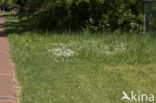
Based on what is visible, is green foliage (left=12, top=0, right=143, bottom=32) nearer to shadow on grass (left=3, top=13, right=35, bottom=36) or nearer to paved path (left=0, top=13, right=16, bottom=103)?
shadow on grass (left=3, top=13, right=35, bottom=36)

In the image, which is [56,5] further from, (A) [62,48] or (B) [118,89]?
(B) [118,89]

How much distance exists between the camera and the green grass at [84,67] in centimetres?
757

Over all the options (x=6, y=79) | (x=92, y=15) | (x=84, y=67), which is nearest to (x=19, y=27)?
(x=92, y=15)

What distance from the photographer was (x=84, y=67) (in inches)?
410

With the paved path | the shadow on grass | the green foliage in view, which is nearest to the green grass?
the paved path

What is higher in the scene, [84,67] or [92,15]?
[92,15]

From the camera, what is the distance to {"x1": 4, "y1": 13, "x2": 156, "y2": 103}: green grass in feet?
24.8

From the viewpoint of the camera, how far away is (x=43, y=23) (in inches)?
828

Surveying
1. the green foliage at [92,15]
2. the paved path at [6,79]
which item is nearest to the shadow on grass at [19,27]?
the green foliage at [92,15]

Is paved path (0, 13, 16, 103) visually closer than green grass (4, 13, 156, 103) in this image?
Yes

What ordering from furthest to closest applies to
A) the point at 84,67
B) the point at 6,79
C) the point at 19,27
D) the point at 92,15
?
the point at 19,27
the point at 92,15
the point at 84,67
the point at 6,79

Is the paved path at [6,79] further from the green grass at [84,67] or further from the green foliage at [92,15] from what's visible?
the green foliage at [92,15]

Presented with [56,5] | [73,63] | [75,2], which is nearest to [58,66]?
[73,63]

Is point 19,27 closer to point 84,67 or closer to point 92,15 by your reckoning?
point 92,15
